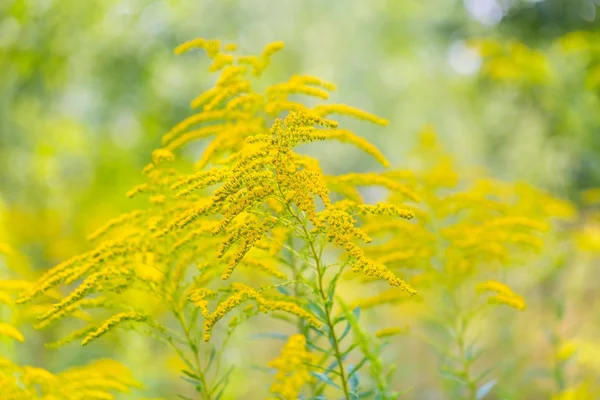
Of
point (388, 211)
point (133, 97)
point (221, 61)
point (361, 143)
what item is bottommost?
point (388, 211)

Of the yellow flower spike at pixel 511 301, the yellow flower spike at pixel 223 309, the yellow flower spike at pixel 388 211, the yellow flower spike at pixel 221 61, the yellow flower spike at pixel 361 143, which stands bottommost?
the yellow flower spike at pixel 223 309

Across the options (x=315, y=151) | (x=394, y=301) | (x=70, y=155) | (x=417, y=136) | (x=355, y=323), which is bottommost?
(x=355, y=323)

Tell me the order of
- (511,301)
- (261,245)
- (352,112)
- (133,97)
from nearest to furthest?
(261,245), (352,112), (511,301), (133,97)

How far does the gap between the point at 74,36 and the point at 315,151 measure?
34.4 ft

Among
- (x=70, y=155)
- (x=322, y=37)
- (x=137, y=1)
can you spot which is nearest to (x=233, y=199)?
(x=137, y=1)

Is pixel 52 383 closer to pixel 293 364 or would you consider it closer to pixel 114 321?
pixel 114 321

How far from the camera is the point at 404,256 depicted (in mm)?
2443

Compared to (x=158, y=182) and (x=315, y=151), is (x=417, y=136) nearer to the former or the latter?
(x=158, y=182)

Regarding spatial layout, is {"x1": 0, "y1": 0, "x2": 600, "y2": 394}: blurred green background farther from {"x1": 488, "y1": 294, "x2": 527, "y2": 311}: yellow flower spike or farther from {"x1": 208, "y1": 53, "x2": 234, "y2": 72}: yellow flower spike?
{"x1": 208, "y1": 53, "x2": 234, "y2": 72}: yellow flower spike

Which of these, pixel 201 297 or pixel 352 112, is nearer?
pixel 201 297

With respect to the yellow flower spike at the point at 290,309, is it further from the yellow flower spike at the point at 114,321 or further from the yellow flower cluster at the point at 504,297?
the yellow flower cluster at the point at 504,297

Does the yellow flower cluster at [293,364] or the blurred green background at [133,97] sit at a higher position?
the blurred green background at [133,97]

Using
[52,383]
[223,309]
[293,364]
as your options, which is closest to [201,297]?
[223,309]

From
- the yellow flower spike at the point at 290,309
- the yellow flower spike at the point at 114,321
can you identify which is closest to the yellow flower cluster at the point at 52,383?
the yellow flower spike at the point at 114,321
